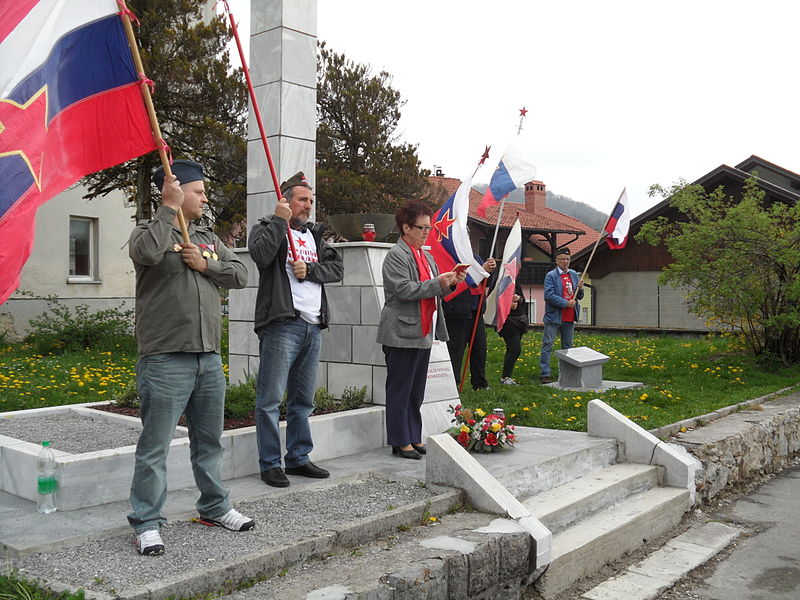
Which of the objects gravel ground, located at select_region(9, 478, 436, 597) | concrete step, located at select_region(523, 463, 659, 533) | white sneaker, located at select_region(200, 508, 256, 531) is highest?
white sneaker, located at select_region(200, 508, 256, 531)

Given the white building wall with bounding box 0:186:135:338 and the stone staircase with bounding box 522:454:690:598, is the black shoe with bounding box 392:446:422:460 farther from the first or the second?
the white building wall with bounding box 0:186:135:338

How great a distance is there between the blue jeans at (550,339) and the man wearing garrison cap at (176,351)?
290 inches

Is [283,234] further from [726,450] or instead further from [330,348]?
[726,450]

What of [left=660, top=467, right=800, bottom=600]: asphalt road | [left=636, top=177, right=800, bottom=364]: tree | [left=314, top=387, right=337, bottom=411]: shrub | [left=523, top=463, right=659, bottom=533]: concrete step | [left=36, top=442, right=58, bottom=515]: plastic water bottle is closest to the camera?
[left=36, top=442, right=58, bottom=515]: plastic water bottle

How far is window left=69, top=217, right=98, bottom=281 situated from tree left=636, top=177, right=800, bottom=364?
45.2ft

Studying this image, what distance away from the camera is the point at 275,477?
512 centimetres

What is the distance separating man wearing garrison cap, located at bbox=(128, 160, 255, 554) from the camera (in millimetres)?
3861

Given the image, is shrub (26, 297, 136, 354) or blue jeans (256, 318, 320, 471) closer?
blue jeans (256, 318, 320, 471)

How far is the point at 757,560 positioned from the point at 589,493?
4.11 ft

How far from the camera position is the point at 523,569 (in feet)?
14.9

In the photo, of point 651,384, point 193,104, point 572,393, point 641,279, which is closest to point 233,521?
point 572,393

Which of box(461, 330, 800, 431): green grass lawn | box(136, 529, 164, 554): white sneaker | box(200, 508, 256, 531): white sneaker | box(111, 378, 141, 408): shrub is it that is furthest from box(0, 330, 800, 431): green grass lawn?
box(136, 529, 164, 554): white sneaker

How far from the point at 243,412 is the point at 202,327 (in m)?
2.31

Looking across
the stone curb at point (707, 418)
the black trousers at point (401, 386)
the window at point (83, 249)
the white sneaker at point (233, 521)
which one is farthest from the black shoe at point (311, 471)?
the window at point (83, 249)
